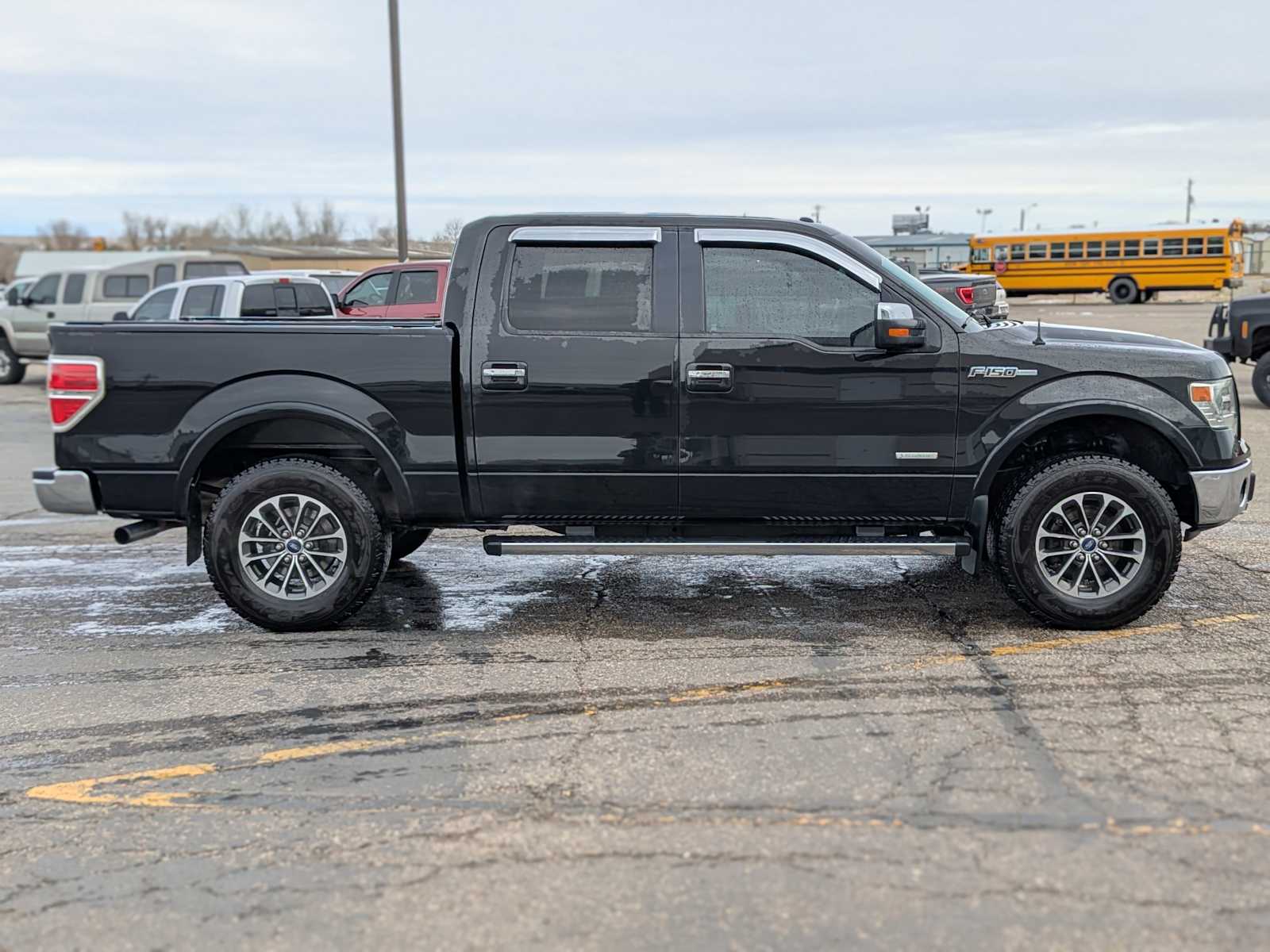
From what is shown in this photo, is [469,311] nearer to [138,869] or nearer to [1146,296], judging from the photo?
[138,869]

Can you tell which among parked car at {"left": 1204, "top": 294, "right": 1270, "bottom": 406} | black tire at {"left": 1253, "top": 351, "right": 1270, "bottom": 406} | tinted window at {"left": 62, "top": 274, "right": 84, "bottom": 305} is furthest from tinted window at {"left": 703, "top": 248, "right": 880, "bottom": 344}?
tinted window at {"left": 62, "top": 274, "right": 84, "bottom": 305}

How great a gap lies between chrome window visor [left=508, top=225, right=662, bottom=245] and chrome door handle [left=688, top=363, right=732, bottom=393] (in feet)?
2.19

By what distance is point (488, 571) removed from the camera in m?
7.30

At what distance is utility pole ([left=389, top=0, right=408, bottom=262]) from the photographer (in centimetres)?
1733

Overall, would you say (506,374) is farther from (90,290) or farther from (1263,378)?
(90,290)

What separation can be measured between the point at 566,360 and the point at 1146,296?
4123 cm

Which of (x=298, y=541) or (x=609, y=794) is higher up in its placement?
(x=298, y=541)

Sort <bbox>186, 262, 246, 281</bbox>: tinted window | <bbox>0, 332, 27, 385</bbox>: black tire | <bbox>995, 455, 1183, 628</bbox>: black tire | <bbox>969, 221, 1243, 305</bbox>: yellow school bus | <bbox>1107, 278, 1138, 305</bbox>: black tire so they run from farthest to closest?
<bbox>1107, 278, 1138, 305</bbox>: black tire → <bbox>969, 221, 1243, 305</bbox>: yellow school bus → <bbox>0, 332, 27, 385</bbox>: black tire → <bbox>186, 262, 246, 281</bbox>: tinted window → <bbox>995, 455, 1183, 628</bbox>: black tire

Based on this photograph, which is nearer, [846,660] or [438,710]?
[438,710]

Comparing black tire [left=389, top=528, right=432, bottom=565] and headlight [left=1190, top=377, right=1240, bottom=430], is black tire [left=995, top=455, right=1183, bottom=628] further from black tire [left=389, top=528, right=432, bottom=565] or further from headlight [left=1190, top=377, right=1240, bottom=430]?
black tire [left=389, top=528, right=432, bottom=565]

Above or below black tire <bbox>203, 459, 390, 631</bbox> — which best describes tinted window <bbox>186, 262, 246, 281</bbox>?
above

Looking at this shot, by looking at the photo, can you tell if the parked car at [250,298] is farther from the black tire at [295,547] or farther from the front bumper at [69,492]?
the black tire at [295,547]

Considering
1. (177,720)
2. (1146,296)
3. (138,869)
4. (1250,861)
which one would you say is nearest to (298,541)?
(177,720)

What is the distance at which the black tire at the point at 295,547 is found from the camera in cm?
586
